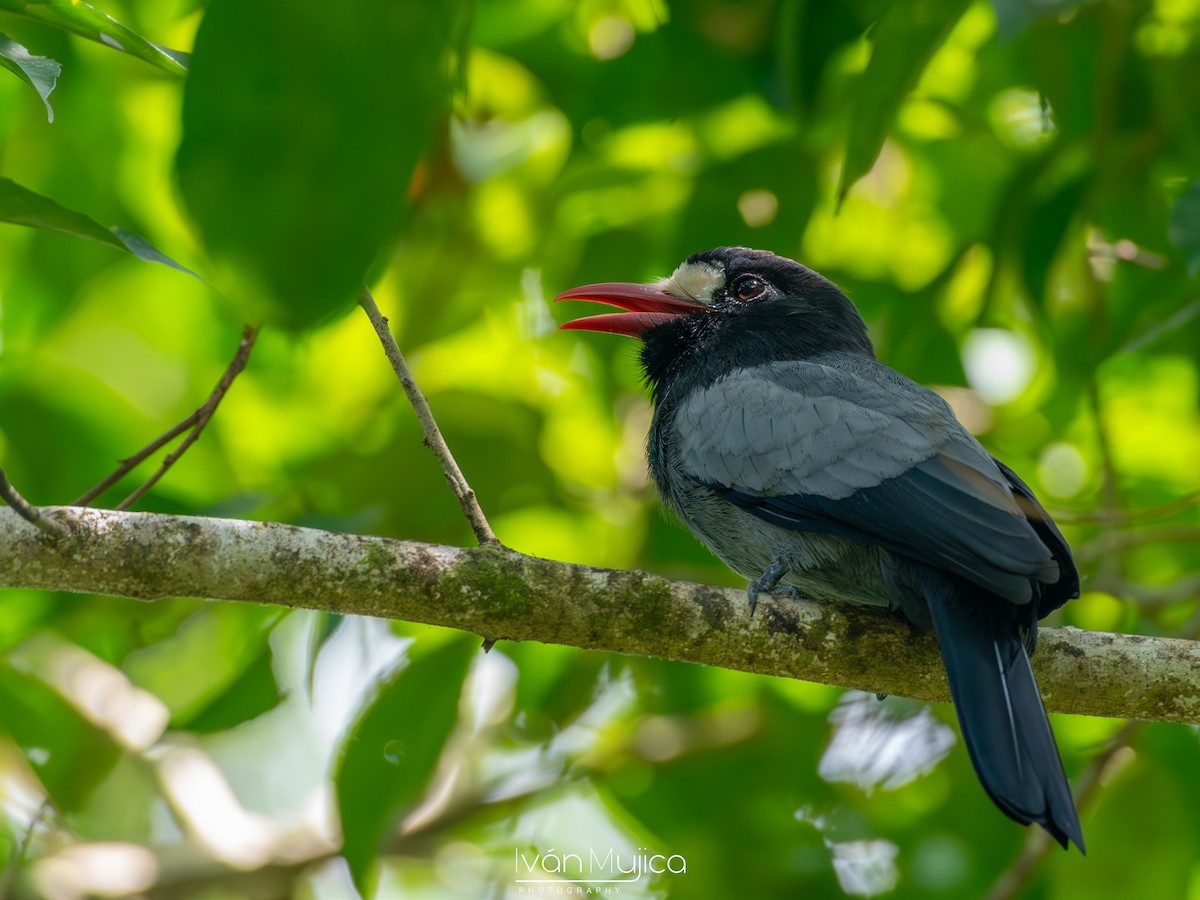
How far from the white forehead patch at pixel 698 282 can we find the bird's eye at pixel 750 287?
0.06m

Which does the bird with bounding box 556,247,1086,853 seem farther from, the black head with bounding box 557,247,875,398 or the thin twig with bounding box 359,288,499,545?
the thin twig with bounding box 359,288,499,545

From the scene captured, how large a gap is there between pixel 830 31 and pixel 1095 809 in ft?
7.75

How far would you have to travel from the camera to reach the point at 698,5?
3.66 meters

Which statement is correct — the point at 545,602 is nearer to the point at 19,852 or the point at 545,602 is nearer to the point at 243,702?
the point at 243,702

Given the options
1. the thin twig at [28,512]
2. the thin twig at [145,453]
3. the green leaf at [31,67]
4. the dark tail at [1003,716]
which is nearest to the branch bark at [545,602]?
the thin twig at [28,512]

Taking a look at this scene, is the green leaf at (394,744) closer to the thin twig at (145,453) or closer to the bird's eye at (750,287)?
the thin twig at (145,453)

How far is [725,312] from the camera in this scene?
4098 millimetres

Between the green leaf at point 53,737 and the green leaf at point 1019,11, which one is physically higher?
the green leaf at point 1019,11

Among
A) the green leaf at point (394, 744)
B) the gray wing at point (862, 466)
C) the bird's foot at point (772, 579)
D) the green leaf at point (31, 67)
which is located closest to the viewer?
the green leaf at point (31, 67)

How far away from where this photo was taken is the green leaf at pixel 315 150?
1.26 m

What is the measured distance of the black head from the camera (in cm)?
391

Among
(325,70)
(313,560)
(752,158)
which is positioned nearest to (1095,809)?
(752,158)

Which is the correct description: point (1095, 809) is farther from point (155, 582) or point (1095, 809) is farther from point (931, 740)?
point (155, 582)

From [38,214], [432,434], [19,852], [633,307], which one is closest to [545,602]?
[432,434]
